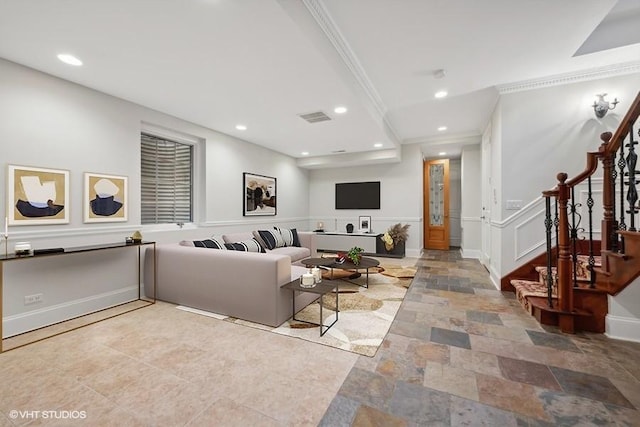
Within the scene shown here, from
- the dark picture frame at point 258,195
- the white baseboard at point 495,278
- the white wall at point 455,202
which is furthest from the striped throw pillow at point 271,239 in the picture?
the white wall at point 455,202

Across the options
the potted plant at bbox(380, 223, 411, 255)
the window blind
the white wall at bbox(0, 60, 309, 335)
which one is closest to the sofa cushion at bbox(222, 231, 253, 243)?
the white wall at bbox(0, 60, 309, 335)

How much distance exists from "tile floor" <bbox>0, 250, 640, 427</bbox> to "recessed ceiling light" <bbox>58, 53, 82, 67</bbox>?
2.64 metres

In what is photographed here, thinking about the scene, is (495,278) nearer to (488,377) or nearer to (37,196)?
(488,377)

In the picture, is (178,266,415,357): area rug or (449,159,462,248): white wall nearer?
(178,266,415,357): area rug

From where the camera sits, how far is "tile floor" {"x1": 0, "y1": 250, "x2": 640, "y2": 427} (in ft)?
4.96

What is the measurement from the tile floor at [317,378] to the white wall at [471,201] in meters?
4.12

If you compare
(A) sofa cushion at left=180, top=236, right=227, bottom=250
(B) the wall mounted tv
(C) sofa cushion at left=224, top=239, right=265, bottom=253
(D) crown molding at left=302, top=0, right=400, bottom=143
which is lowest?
(C) sofa cushion at left=224, top=239, right=265, bottom=253

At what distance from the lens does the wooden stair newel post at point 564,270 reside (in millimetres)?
2506

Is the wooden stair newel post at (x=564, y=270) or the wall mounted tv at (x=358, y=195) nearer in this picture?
the wooden stair newel post at (x=564, y=270)

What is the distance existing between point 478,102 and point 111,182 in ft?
17.8

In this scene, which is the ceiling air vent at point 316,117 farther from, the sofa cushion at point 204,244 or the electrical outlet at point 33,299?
the electrical outlet at point 33,299

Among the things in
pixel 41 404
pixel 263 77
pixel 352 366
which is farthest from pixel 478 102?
pixel 41 404

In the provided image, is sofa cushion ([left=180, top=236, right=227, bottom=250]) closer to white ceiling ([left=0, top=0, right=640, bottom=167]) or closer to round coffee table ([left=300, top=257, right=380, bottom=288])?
round coffee table ([left=300, top=257, right=380, bottom=288])

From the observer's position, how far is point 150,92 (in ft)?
10.7
